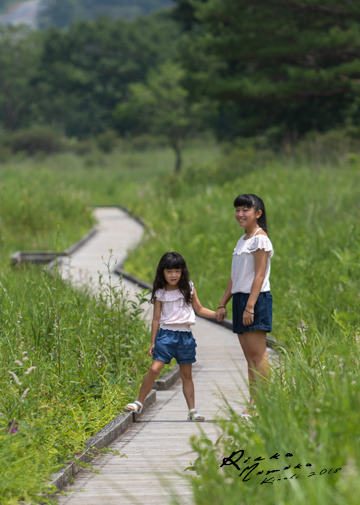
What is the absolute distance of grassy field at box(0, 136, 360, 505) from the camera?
13.0ft

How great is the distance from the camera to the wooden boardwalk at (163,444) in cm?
480

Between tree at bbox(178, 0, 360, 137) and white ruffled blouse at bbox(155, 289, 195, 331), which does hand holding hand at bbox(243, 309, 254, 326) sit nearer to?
white ruffled blouse at bbox(155, 289, 195, 331)

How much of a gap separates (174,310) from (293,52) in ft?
72.8

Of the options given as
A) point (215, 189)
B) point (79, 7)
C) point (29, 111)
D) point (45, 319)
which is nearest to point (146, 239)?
point (215, 189)

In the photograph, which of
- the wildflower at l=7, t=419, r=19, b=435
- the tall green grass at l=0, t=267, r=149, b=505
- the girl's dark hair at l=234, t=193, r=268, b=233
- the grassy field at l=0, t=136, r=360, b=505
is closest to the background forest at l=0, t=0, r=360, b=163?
the grassy field at l=0, t=136, r=360, b=505

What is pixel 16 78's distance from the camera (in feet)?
243

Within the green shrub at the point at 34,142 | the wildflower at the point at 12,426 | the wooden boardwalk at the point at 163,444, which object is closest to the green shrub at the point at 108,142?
the green shrub at the point at 34,142

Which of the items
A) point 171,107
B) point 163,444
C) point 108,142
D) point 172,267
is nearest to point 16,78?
point 108,142

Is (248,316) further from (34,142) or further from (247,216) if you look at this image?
(34,142)

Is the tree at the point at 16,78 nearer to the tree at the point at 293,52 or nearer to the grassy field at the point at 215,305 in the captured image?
the tree at the point at 293,52

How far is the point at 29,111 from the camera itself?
74.1 meters

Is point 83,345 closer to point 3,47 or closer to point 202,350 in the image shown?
point 202,350

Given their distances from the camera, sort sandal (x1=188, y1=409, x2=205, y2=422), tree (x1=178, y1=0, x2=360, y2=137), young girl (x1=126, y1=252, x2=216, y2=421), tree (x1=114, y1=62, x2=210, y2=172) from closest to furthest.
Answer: sandal (x1=188, y1=409, x2=205, y2=422) < young girl (x1=126, y1=252, x2=216, y2=421) < tree (x1=178, y1=0, x2=360, y2=137) < tree (x1=114, y1=62, x2=210, y2=172)

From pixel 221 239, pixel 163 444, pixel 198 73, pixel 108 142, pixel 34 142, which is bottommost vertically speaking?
pixel 163 444
